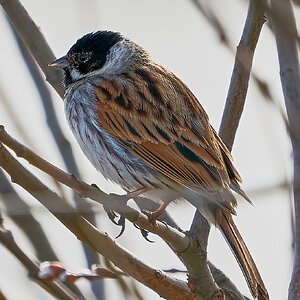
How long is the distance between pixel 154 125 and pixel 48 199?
7.64 ft

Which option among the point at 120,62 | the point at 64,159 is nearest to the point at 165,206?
the point at 64,159

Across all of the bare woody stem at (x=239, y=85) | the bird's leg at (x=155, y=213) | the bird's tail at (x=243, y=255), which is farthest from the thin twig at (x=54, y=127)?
the bare woody stem at (x=239, y=85)

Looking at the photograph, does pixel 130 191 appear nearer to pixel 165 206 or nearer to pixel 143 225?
pixel 165 206

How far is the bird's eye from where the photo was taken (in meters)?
6.07

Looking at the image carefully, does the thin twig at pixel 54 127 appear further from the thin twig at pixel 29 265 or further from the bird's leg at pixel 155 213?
the thin twig at pixel 29 265

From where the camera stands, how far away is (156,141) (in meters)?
5.14

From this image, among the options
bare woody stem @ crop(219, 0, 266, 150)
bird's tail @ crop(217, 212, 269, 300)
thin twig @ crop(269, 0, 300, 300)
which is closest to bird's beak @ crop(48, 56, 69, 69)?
bare woody stem @ crop(219, 0, 266, 150)

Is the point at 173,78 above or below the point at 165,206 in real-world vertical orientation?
above

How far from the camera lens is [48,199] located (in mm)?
2926

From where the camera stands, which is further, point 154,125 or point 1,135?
point 154,125

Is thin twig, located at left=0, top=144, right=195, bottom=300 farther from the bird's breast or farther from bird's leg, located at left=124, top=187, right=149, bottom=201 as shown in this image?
the bird's breast

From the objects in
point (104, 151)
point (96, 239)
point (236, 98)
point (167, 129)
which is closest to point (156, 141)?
point (167, 129)

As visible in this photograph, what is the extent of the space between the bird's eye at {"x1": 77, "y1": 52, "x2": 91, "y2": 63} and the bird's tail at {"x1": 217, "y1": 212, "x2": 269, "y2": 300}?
78.4 inches

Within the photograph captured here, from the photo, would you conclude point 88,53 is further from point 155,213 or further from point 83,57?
point 155,213
